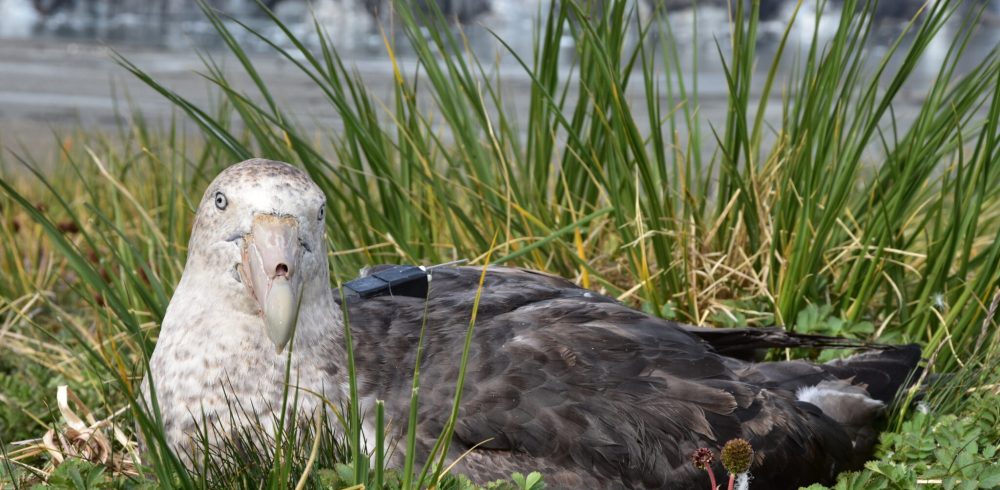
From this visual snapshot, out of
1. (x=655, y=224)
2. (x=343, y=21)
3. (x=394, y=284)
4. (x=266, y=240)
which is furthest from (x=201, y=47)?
(x=266, y=240)

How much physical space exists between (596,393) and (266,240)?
0.79m

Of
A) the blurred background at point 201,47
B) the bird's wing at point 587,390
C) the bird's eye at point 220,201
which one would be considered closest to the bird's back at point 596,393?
the bird's wing at point 587,390

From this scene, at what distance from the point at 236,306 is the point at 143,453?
38 centimetres

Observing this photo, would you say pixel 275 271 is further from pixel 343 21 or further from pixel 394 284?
pixel 343 21

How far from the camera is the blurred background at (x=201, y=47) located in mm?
9156

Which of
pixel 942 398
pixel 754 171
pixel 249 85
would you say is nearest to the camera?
pixel 942 398

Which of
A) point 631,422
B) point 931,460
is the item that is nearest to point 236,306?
point 631,422

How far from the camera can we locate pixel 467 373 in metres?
2.54

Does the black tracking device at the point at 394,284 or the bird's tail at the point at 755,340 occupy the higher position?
the black tracking device at the point at 394,284

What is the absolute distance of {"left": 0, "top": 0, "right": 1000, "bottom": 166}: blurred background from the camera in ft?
30.0

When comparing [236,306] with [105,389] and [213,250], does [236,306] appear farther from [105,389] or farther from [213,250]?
[105,389]

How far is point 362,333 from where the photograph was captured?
8.66 feet

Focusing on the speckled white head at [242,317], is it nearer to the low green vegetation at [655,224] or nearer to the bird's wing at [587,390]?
the bird's wing at [587,390]

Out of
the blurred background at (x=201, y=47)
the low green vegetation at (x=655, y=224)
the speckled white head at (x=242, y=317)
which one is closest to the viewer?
the speckled white head at (x=242, y=317)
